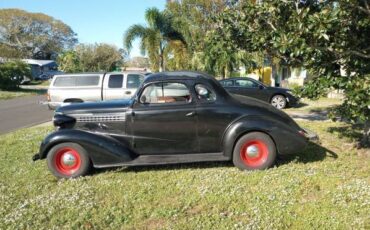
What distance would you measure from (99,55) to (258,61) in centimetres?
3258

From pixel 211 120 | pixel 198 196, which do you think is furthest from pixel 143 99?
pixel 198 196

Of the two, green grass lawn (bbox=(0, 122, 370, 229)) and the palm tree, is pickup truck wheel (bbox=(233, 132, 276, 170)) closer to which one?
→ green grass lawn (bbox=(0, 122, 370, 229))

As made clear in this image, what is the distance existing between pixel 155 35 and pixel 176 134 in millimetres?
16819

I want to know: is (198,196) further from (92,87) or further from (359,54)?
(92,87)

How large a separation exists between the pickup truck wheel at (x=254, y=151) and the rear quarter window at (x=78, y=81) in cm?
819

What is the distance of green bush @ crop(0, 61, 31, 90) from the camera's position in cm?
3007

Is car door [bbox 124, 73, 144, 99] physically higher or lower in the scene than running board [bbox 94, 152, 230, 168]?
higher

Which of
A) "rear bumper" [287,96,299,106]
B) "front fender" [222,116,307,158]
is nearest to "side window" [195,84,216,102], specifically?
"front fender" [222,116,307,158]

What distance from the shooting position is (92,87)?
13.1 meters

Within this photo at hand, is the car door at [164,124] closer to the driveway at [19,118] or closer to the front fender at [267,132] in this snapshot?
the front fender at [267,132]

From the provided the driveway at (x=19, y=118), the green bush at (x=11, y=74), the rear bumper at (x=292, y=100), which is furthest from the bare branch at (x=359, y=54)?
the green bush at (x=11, y=74)

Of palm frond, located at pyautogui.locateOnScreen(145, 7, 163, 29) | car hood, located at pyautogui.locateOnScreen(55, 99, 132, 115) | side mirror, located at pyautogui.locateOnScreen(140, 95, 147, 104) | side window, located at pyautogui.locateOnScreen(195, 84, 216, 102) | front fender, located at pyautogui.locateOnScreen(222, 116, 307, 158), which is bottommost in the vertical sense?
front fender, located at pyautogui.locateOnScreen(222, 116, 307, 158)

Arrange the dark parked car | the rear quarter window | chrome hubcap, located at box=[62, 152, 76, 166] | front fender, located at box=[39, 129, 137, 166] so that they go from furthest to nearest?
the dark parked car < the rear quarter window < chrome hubcap, located at box=[62, 152, 76, 166] < front fender, located at box=[39, 129, 137, 166]

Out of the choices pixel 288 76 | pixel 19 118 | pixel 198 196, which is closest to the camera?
pixel 198 196
